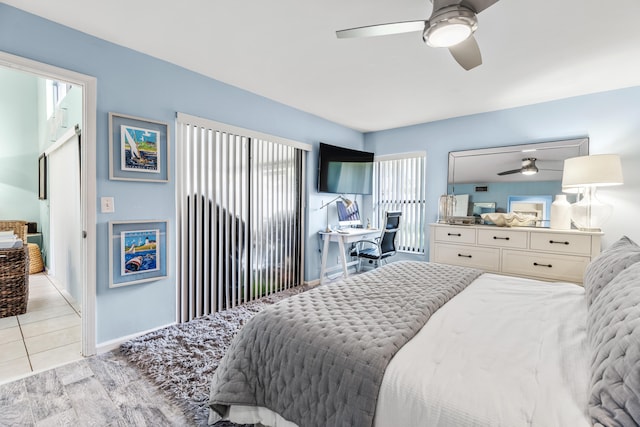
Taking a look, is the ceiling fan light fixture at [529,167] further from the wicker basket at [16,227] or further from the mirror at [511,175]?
the wicker basket at [16,227]

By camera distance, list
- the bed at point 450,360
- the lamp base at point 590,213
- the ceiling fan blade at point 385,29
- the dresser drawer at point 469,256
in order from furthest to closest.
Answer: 1. the dresser drawer at point 469,256
2. the lamp base at point 590,213
3. the ceiling fan blade at point 385,29
4. the bed at point 450,360

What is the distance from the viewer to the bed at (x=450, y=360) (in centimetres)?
76

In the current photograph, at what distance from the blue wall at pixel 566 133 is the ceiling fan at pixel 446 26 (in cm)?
227

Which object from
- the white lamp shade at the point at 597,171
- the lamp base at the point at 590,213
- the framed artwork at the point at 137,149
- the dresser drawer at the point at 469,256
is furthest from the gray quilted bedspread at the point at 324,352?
the lamp base at the point at 590,213

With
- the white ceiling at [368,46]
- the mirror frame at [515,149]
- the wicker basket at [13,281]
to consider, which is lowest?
the wicker basket at [13,281]

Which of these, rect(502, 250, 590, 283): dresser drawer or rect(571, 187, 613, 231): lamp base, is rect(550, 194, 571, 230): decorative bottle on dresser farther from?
rect(502, 250, 590, 283): dresser drawer

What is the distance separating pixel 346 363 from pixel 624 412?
27.9 inches

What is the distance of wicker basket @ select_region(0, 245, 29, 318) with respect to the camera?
8.94 ft

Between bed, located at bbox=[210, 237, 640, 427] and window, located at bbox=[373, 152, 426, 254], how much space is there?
2.69 m

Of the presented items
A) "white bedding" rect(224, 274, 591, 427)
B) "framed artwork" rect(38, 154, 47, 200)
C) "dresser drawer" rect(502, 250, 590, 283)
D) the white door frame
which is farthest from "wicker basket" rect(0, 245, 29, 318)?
"dresser drawer" rect(502, 250, 590, 283)

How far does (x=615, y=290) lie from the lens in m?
1.06

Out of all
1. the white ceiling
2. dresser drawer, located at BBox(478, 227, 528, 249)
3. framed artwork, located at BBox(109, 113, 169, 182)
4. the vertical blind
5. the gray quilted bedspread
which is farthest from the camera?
dresser drawer, located at BBox(478, 227, 528, 249)

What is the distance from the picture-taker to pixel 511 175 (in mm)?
3525

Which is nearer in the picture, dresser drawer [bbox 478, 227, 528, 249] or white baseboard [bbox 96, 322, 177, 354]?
white baseboard [bbox 96, 322, 177, 354]
